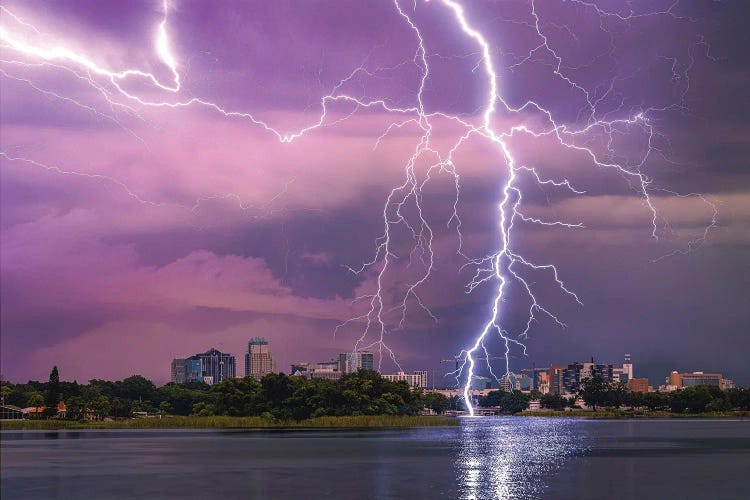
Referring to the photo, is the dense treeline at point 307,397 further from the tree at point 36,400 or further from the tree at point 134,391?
the tree at point 134,391

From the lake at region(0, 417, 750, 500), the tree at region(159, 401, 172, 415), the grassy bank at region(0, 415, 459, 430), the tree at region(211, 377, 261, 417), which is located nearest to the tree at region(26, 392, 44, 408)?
the grassy bank at region(0, 415, 459, 430)

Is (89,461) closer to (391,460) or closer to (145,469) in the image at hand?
(145,469)

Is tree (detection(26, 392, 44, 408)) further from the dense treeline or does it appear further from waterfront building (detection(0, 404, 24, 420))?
the dense treeline

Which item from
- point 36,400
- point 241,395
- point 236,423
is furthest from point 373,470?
point 36,400

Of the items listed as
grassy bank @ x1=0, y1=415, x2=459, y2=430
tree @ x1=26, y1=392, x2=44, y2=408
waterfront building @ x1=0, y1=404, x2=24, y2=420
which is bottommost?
grassy bank @ x1=0, y1=415, x2=459, y2=430

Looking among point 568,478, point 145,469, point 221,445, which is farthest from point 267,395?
point 568,478

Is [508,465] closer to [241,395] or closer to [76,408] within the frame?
[241,395]

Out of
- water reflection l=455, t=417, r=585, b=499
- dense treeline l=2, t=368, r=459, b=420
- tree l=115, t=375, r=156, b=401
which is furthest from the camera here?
tree l=115, t=375, r=156, b=401
